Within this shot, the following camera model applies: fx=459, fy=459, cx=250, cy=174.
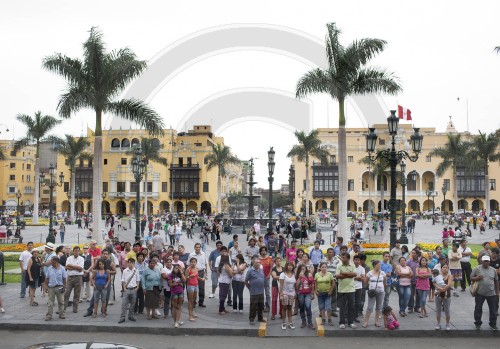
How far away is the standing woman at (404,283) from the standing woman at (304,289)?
2.14 meters

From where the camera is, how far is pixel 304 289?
31.3 ft

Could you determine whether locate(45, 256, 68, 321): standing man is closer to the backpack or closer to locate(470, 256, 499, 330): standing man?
locate(470, 256, 499, 330): standing man

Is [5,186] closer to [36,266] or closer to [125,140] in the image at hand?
[125,140]

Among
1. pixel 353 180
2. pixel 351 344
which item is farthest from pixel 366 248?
pixel 353 180

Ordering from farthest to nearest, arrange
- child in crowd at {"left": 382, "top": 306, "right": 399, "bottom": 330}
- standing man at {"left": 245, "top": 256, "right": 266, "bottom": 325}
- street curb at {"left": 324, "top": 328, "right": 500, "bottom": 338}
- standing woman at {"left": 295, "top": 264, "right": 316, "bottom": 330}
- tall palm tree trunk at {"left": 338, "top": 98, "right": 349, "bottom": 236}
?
tall palm tree trunk at {"left": 338, "top": 98, "right": 349, "bottom": 236}
standing man at {"left": 245, "top": 256, "right": 266, "bottom": 325}
standing woman at {"left": 295, "top": 264, "right": 316, "bottom": 330}
child in crowd at {"left": 382, "top": 306, "right": 399, "bottom": 330}
street curb at {"left": 324, "top": 328, "right": 500, "bottom": 338}

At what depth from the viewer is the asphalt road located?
8.62 meters

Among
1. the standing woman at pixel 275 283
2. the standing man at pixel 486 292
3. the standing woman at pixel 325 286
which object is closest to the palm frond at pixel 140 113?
the standing woman at pixel 275 283

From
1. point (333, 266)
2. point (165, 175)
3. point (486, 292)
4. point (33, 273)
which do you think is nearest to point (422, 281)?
point (486, 292)

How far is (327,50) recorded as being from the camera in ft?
67.9

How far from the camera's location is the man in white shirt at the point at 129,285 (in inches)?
385

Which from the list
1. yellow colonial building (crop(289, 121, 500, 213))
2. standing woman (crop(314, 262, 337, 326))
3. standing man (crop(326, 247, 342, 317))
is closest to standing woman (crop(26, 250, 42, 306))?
standing woman (crop(314, 262, 337, 326))

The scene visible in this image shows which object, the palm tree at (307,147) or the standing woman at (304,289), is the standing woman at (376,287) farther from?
the palm tree at (307,147)

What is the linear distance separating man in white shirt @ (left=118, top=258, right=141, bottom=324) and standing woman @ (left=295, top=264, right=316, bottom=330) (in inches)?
137

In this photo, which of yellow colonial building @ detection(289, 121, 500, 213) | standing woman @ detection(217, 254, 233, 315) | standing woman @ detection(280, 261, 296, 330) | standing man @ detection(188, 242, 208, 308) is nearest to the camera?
standing woman @ detection(280, 261, 296, 330)
